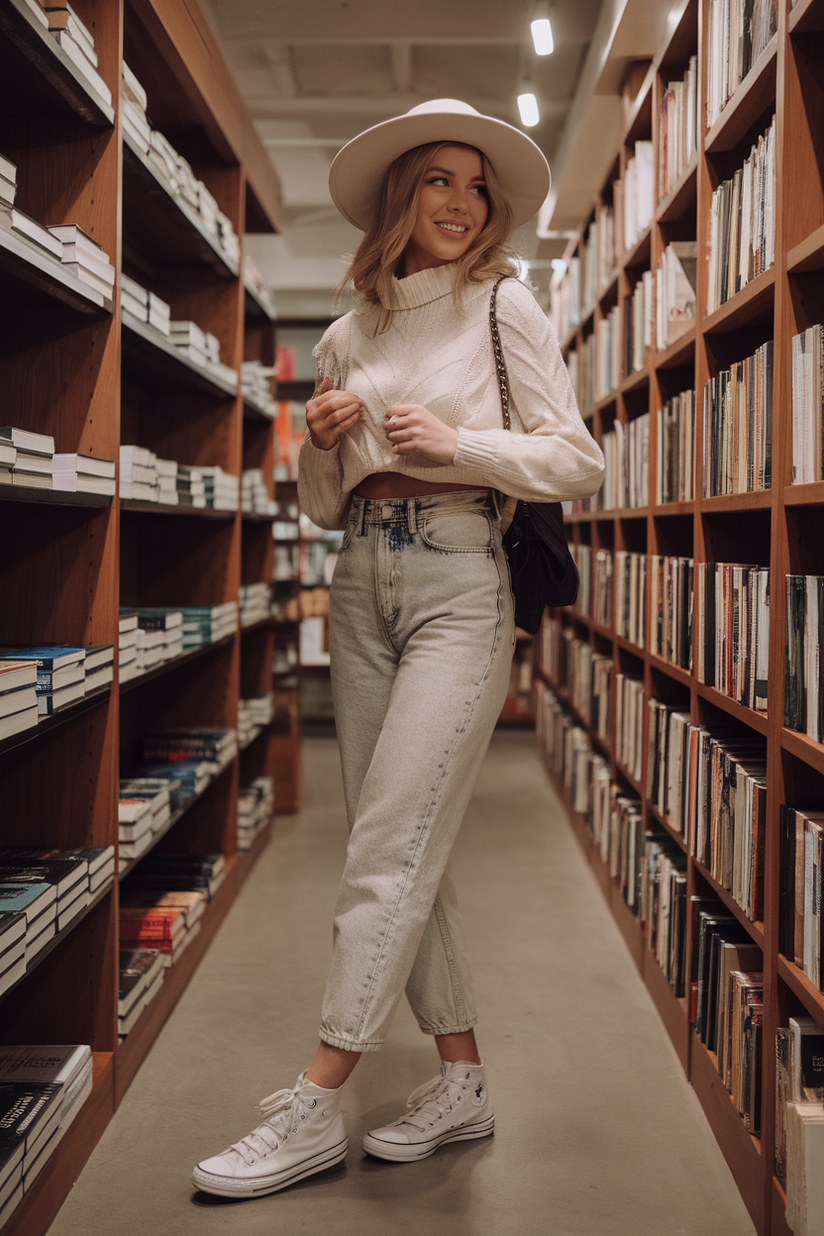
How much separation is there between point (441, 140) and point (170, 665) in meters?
1.37

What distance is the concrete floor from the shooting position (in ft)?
5.11

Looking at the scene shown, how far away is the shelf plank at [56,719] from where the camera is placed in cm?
140

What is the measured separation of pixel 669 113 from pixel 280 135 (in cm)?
308

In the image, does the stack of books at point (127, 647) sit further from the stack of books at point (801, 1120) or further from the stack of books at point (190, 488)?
the stack of books at point (801, 1120)

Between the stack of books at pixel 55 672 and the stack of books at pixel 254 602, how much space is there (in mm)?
1526

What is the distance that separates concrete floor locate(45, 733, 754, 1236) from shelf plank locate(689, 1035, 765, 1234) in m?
0.03

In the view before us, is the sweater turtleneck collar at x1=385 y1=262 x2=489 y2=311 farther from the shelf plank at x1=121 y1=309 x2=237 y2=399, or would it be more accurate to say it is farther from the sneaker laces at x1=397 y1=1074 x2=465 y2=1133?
the sneaker laces at x1=397 y1=1074 x2=465 y2=1133

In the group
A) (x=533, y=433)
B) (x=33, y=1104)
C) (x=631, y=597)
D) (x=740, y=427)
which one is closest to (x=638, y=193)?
(x=631, y=597)

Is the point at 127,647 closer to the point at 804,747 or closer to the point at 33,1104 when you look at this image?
the point at 33,1104

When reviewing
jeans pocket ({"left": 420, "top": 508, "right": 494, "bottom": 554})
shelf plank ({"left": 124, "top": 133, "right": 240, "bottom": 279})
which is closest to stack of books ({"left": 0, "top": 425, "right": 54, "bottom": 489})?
jeans pocket ({"left": 420, "top": 508, "right": 494, "bottom": 554})

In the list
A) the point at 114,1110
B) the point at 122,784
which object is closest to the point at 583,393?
the point at 122,784

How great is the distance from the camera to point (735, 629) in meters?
1.76

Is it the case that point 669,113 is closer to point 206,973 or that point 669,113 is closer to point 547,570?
point 547,570

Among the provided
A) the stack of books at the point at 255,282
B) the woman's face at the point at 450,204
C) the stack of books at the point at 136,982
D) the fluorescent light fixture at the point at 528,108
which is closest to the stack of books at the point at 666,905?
the stack of books at the point at 136,982
